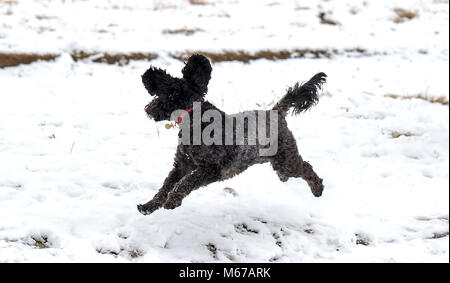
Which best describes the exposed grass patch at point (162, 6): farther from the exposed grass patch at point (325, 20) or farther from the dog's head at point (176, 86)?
the dog's head at point (176, 86)

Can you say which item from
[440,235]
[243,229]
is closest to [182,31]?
[243,229]

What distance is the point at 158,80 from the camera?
3.92 metres

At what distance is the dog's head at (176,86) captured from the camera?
3887 mm

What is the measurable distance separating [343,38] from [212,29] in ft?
13.4

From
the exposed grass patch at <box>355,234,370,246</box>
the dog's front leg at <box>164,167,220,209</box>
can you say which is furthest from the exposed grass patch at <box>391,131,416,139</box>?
the dog's front leg at <box>164,167,220,209</box>

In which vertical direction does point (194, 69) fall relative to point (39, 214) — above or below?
above

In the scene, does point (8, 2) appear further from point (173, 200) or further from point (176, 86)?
point (173, 200)

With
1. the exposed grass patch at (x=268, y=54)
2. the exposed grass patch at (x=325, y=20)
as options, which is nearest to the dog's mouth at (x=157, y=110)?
the exposed grass patch at (x=268, y=54)

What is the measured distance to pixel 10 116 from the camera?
6.15 m

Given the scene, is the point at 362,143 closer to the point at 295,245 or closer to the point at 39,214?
the point at 295,245

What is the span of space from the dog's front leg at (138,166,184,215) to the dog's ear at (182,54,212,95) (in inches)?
37.7

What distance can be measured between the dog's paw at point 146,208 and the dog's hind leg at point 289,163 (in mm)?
1467
